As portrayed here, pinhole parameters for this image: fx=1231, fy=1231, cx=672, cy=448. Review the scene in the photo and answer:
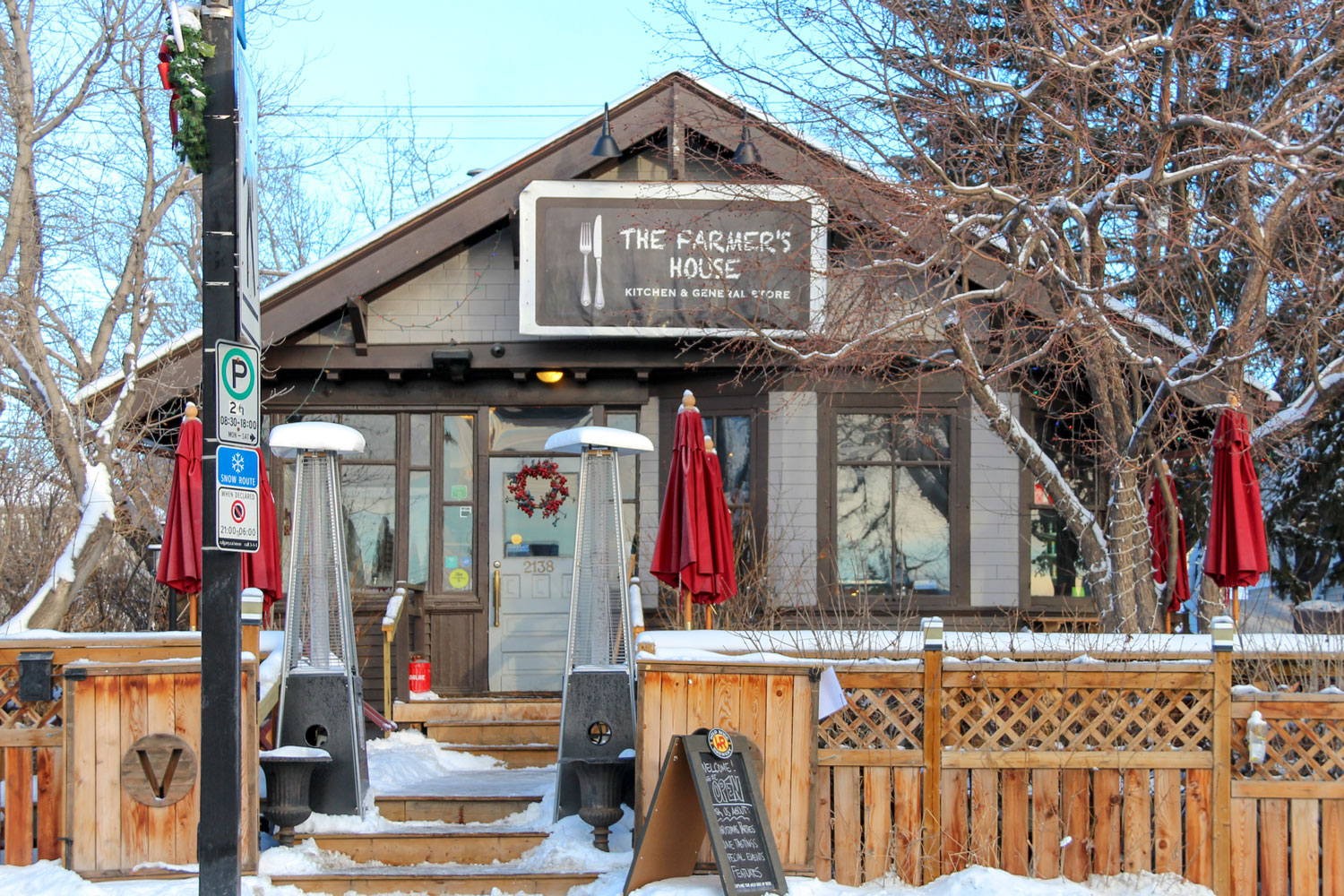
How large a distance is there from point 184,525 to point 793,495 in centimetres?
539

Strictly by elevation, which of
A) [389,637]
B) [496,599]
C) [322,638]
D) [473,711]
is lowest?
[473,711]

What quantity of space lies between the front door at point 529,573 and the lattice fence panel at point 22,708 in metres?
4.94

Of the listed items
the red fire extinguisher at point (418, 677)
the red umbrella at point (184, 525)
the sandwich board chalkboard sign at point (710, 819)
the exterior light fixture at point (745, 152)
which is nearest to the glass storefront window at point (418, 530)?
the red fire extinguisher at point (418, 677)

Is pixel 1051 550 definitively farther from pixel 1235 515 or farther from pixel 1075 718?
pixel 1075 718

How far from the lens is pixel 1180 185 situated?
1127 centimetres

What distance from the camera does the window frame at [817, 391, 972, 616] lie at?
1145cm

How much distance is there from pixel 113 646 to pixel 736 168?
6690 millimetres

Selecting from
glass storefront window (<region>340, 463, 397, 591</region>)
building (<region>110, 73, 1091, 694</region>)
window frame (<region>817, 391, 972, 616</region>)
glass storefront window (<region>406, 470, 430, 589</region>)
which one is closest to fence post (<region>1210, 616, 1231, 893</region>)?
building (<region>110, 73, 1091, 694</region>)

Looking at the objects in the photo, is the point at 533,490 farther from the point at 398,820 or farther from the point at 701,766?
the point at 701,766

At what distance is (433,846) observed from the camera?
7227 millimetres

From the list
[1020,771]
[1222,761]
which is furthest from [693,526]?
[1222,761]

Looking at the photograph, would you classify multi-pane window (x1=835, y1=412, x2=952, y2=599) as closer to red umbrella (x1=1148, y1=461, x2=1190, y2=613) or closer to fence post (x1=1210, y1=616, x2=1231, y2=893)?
red umbrella (x1=1148, y1=461, x2=1190, y2=613)

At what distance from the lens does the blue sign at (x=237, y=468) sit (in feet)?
17.8

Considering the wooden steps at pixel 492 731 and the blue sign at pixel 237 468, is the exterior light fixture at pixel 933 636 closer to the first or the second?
the blue sign at pixel 237 468
